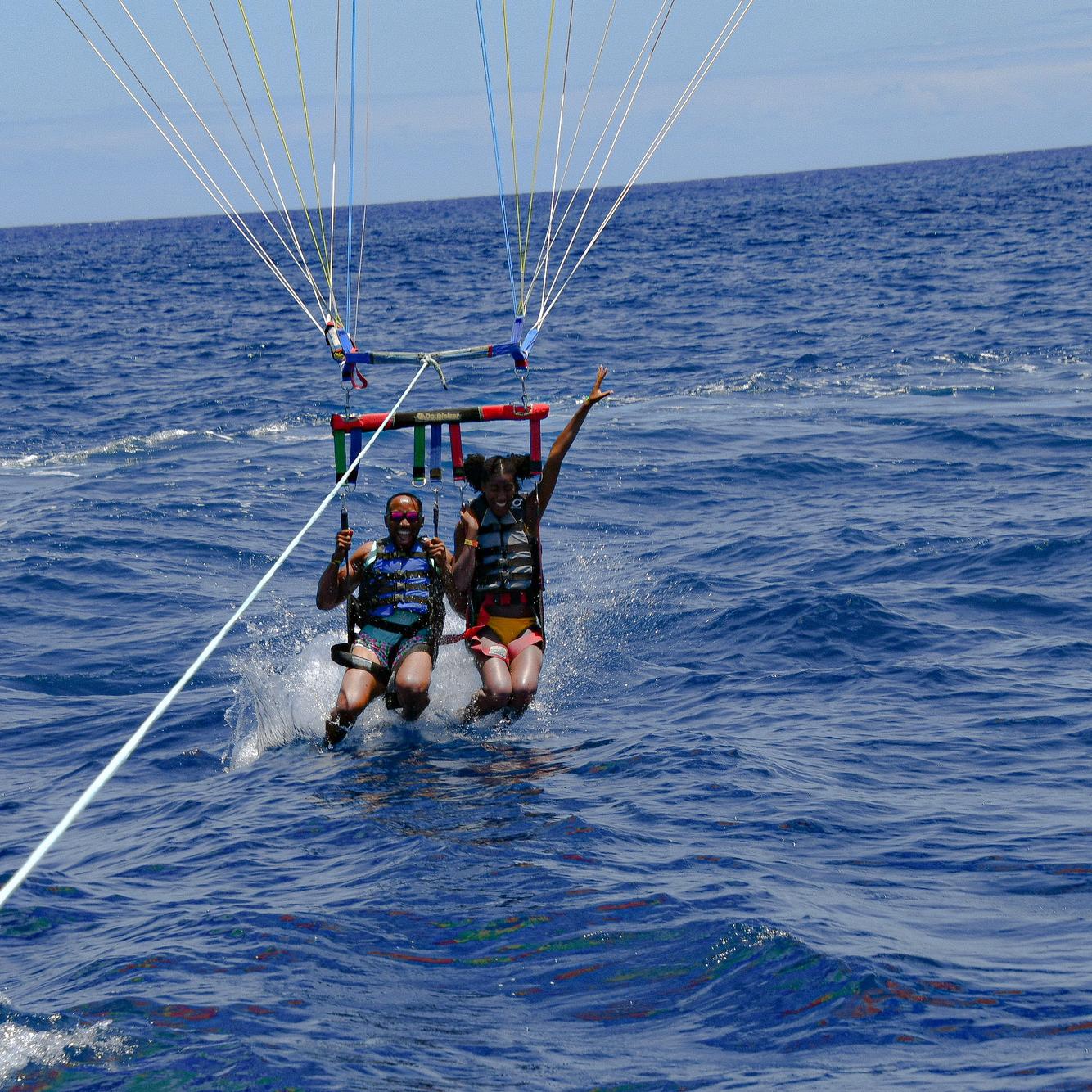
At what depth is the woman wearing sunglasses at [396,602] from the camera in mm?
9141

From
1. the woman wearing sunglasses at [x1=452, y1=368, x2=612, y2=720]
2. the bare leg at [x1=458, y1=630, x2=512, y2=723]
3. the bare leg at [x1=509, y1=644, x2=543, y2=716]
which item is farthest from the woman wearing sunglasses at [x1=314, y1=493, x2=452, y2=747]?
the bare leg at [x1=509, y1=644, x2=543, y2=716]

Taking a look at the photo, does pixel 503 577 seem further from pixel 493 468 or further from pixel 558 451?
pixel 558 451

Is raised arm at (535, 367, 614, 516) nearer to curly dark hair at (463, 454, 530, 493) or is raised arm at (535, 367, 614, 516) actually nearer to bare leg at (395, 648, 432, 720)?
curly dark hair at (463, 454, 530, 493)

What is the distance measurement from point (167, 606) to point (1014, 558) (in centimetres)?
805

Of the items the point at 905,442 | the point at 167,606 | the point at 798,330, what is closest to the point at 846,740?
the point at 167,606

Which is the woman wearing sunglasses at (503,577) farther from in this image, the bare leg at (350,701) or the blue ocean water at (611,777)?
the bare leg at (350,701)

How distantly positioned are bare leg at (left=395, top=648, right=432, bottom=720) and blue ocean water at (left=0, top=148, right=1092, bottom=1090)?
0.71ft

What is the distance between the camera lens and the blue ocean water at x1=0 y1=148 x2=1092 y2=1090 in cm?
539

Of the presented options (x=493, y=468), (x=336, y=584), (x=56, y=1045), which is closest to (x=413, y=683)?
(x=336, y=584)

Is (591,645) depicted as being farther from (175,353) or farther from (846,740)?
(175,353)

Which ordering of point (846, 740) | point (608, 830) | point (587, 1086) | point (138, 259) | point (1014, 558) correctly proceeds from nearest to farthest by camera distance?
point (587, 1086) < point (608, 830) < point (846, 740) < point (1014, 558) < point (138, 259)

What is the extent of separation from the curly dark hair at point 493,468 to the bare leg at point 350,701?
1.57 m

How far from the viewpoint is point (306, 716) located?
9.58m

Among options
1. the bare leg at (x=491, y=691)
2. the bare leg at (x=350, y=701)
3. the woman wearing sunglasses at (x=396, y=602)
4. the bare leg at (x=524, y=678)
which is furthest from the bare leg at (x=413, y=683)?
the bare leg at (x=524, y=678)
